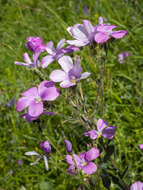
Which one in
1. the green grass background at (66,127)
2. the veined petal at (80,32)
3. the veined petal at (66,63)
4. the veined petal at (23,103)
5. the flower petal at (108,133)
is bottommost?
the green grass background at (66,127)

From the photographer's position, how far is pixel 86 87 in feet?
7.04

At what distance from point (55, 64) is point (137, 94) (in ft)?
2.56

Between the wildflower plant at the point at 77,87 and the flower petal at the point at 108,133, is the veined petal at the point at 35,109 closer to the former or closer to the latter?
the wildflower plant at the point at 77,87

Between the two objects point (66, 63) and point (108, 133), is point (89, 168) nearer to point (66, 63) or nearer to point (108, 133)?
point (108, 133)

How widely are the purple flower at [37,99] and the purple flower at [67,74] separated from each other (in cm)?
5

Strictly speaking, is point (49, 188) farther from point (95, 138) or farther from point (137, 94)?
point (137, 94)

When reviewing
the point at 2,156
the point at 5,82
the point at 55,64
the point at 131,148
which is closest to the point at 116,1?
the point at 55,64

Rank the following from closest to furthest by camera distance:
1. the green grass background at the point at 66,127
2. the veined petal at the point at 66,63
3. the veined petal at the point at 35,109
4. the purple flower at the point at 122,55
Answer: the veined petal at the point at 35,109, the veined petal at the point at 66,63, the green grass background at the point at 66,127, the purple flower at the point at 122,55

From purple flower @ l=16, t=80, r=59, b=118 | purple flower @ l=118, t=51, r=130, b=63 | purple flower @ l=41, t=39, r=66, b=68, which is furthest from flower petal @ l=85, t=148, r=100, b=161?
purple flower @ l=118, t=51, r=130, b=63

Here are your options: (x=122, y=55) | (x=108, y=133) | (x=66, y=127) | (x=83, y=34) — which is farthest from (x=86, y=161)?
(x=122, y=55)

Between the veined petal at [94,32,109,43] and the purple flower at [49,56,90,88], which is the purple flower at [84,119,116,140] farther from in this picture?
the veined petal at [94,32,109,43]

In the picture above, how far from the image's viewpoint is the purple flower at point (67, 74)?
97cm

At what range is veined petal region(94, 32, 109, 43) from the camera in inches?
35.7

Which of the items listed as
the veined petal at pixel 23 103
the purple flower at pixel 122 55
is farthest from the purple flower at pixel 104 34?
the purple flower at pixel 122 55
